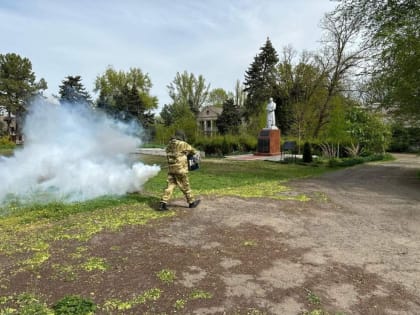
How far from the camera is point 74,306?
3352 millimetres

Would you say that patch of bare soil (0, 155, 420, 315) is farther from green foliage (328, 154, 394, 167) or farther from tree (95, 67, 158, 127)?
tree (95, 67, 158, 127)

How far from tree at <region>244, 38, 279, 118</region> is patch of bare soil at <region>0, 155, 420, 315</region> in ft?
143

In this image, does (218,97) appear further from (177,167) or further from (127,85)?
(177,167)

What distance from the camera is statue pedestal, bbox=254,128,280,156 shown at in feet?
87.8

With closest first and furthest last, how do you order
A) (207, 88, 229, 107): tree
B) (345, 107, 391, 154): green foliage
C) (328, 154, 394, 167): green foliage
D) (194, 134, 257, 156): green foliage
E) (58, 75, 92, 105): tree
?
(58, 75, 92, 105): tree
(328, 154, 394, 167): green foliage
(345, 107, 391, 154): green foliage
(194, 134, 257, 156): green foliage
(207, 88, 229, 107): tree

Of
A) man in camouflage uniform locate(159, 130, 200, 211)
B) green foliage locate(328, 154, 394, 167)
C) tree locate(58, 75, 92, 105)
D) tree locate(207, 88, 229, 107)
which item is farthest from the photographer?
tree locate(207, 88, 229, 107)

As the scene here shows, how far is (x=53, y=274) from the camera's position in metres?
4.16

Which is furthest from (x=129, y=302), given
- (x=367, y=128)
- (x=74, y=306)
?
(x=367, y=128)

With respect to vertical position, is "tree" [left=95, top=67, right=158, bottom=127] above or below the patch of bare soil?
above

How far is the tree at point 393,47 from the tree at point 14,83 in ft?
158

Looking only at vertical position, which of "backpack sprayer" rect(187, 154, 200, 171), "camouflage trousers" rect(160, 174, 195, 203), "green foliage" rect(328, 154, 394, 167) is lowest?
"green foliage" rect(328, 154, 394, 167)

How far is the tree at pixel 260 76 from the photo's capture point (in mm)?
50031

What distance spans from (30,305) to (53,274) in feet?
2.50

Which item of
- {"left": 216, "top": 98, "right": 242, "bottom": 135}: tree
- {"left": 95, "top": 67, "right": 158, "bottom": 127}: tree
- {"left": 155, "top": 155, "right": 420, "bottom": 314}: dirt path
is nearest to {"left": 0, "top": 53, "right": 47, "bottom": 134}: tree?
{"left": 95, "top": 67, "right": 158, "bottom": 127}: tree
